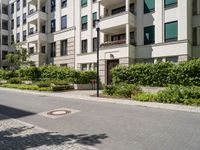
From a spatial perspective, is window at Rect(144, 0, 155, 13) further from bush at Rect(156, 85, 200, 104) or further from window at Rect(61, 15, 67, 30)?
window at Rect(61, 15, 67, 30)

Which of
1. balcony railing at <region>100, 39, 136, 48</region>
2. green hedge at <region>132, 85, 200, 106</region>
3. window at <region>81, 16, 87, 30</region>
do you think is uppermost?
window at <region>81, 16, 87, 30</region>

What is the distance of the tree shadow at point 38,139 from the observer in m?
6.52

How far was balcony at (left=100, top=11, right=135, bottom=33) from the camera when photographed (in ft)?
77.6

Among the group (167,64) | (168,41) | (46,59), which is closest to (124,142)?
(167,64)

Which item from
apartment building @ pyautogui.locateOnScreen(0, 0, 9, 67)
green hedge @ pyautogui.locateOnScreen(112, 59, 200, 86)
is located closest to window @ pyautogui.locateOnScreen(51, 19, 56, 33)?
green hedge @ pyautogui.locateOnScreen(112, 59, 200, 86)

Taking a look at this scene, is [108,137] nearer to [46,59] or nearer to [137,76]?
[137,76]

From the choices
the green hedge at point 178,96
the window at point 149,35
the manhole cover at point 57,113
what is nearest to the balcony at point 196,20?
the window at point 149,35

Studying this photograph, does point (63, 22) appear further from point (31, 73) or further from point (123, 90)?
point (123, 90)

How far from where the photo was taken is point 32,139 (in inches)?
277

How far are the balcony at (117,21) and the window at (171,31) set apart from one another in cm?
381

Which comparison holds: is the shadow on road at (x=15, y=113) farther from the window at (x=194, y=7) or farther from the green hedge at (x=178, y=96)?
the window at (x=194, y=7)

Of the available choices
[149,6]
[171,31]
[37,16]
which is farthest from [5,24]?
[171,31]

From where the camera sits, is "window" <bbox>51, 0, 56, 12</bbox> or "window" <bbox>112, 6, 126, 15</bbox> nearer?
"window" <bbox>112, 6, 126, 15</bbox>

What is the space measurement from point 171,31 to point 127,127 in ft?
54.2
